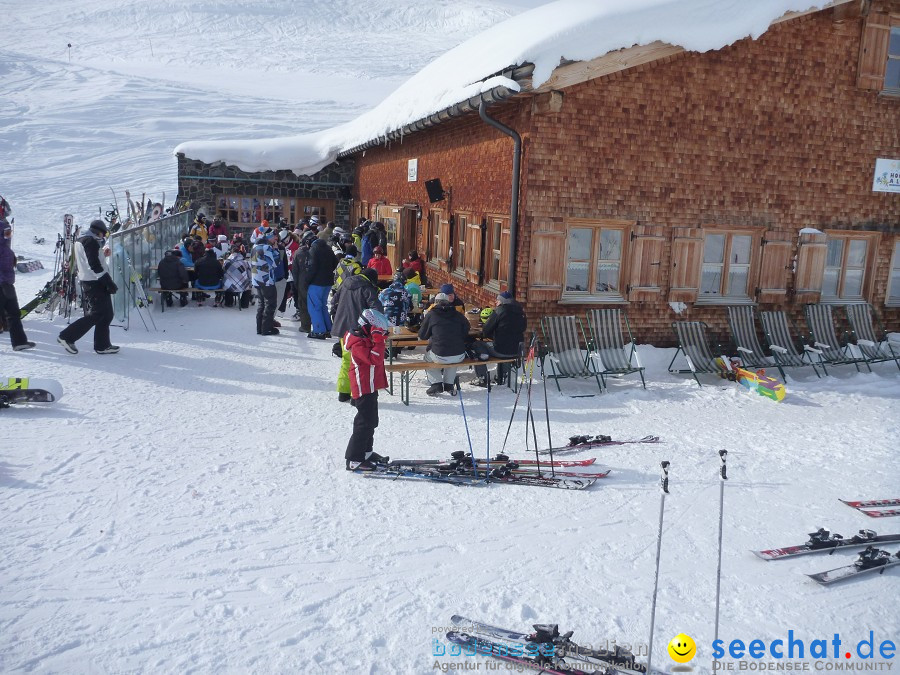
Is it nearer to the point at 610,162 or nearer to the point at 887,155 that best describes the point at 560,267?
the point at 610,162

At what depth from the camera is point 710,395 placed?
8500 millimetres

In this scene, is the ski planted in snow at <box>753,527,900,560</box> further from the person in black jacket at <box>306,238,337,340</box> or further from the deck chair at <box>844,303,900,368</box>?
the person in black jacket at <box>306,238,337,340</box>

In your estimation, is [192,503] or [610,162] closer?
[192,503]

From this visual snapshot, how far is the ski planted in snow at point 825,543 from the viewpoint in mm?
4703

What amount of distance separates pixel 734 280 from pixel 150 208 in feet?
41.7

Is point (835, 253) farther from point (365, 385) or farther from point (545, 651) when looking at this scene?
point (545, 651)

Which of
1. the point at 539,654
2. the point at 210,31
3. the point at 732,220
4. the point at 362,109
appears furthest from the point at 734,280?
the point at 210,31

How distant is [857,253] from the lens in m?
10.6

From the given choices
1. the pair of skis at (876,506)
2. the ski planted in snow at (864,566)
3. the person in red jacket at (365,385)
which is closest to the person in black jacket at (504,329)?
the person in red jacket at (365,385)

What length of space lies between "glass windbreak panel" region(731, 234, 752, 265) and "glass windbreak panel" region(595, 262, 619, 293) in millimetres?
1797

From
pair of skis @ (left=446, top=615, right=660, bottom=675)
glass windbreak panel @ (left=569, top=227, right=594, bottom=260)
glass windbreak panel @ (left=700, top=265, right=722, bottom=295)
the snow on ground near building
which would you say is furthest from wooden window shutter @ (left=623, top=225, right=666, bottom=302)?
pair of skis @ (left=446, top=615, right=660, bottom=675)

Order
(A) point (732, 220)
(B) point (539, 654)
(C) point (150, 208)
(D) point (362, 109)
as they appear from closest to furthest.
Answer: (B) point (539, 654) → (A) point (732, 220) → (C) point (150, 208) → (D) point (362, 109)

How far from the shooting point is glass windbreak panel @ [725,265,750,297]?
1005 cm

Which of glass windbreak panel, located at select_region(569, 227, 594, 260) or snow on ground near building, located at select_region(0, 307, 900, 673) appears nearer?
snow on ground near building, located at select_region(0, 307, 900, 673)
